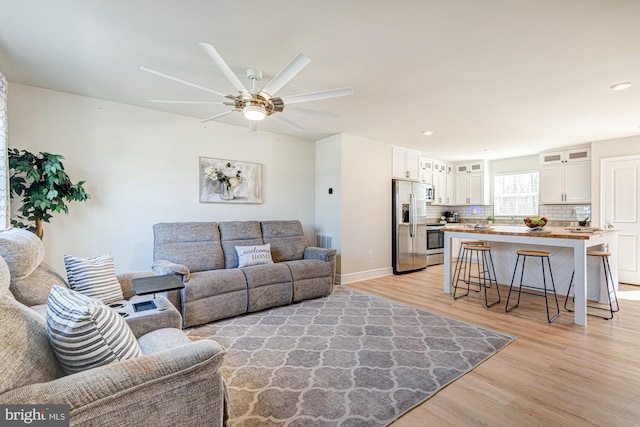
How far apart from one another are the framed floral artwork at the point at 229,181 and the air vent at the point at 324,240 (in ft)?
4.12

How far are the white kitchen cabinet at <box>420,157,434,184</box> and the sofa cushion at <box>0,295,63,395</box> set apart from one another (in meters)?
6.52

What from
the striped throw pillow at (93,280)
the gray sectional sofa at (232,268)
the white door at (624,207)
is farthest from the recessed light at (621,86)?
the striped throw pillow at (93,280)

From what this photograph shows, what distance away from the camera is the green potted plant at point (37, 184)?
278 centimetres

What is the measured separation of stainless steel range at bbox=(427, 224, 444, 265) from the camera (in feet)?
21.3

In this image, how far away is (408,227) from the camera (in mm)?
5691

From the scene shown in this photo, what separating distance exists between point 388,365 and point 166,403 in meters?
1.74

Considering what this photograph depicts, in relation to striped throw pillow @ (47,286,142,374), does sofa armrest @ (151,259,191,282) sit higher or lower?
lower

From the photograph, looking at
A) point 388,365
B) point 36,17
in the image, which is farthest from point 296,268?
point 36,17

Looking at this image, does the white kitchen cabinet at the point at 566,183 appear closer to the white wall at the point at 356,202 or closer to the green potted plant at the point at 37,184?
the white wall at the point at 356,202

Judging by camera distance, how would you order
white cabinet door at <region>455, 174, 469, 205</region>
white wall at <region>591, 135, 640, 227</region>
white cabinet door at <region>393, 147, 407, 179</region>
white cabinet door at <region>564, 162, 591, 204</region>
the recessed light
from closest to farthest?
the recessed light < white wall at <region>591, 135, 640, 227</region> < white cabinet door at <region>564, 162, 591, 204</region> < white cabinet door at <region>393, 147, 407, 179</region> < white cabinet door at <region>455, 174, 469, 205</region>

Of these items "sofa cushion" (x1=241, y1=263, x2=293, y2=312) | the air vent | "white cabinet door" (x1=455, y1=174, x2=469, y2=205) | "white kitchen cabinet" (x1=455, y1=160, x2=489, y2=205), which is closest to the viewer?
"sofa cushion" (x1=241, y1=263, x2=293, y2=312)

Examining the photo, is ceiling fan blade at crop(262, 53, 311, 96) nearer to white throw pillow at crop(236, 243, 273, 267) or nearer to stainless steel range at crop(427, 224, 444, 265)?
white throw pillow at crop(236, 243, 273, 267)

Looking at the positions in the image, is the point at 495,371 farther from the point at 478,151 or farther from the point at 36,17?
the point at 478,151

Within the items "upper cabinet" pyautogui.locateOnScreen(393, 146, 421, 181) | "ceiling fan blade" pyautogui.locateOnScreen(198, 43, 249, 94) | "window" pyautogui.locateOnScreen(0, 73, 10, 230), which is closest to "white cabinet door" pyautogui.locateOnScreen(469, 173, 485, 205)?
"upper cabinet" pyautogui.locateOnScreen(393, 146, 421, 181)
